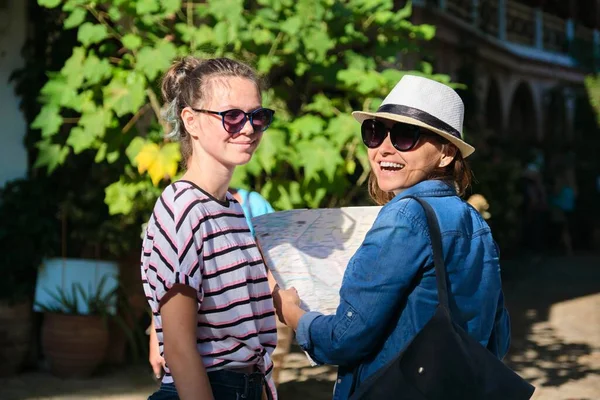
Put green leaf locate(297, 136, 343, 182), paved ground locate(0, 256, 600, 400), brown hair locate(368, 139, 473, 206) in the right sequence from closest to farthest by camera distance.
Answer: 1. brown hair locate(368, 139, 473, 206)
2. green leaf locate(297, 136, 343, 182)
3. paved ground locate(0, 256, 600, 400)

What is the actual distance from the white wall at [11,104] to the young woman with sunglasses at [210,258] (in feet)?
16.1

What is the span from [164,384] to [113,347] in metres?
5.04

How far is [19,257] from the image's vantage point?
676 centimetres

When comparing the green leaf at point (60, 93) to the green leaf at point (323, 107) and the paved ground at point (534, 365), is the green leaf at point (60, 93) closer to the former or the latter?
the green leaf at point (323, 107)

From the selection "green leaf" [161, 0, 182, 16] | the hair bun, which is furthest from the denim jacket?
"green leaf" [161, 0, 182, 16]

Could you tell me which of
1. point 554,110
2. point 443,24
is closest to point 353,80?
point 443,24

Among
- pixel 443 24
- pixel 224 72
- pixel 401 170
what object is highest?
pixel 443 24

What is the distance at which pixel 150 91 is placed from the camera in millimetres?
5945

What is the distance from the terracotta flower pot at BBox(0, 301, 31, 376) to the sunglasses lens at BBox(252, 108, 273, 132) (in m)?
4.96

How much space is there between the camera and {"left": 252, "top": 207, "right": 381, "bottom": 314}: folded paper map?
7.45 feet

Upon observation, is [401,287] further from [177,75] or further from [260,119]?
[177,75]

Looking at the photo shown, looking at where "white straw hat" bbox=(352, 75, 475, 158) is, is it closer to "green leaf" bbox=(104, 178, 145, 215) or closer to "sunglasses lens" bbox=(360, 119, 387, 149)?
"sunglasses lens" bbox=(360, 119, 387, 149)

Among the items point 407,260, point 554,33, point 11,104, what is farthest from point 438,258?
point 554,33

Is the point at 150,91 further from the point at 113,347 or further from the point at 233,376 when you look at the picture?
the point at 233,376
